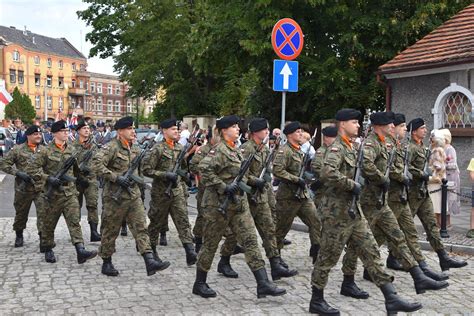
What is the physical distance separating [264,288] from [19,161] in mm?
4849

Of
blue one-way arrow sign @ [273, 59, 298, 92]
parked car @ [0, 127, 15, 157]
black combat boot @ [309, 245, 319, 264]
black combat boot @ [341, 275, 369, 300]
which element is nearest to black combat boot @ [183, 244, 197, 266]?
black combat boot @ [309, 245, 319, 264]

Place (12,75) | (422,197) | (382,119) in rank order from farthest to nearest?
(12,75) < (422,197) < (382,119)

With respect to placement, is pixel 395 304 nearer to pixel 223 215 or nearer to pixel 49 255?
pixel 223 215

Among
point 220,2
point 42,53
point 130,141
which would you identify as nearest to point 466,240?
point 130,141

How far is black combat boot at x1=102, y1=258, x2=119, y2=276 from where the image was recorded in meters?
7.35

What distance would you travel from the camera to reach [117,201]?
728 cm

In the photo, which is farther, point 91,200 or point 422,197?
point 91,200

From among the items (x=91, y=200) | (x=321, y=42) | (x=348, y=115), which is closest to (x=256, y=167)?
(x=348, y=115)

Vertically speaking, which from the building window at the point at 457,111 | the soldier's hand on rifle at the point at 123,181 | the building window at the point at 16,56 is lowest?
the soldier's hand on rifle at the point at 123,181

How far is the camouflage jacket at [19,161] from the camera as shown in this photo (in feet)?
29.4

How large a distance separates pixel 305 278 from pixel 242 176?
5.60ft

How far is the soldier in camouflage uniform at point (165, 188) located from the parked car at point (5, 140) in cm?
1901

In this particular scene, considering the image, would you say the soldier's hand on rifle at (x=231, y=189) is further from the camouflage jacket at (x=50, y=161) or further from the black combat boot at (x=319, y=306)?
the camouflage jacket at (x=50, y=161)

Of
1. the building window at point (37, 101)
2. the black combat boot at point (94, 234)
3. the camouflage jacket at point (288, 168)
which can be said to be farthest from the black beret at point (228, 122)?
the building window at point (37, 101)
